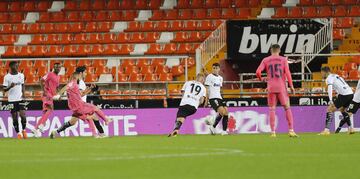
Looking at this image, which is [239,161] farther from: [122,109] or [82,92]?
[122,109]

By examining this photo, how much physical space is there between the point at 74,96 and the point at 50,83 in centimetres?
208

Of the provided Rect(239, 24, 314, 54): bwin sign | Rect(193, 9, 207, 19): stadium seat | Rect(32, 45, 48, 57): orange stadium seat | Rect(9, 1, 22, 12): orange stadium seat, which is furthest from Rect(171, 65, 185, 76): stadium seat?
Rect(9, 1, 22, 12): orange stadium seat

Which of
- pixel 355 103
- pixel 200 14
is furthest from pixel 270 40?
pixel 355 103

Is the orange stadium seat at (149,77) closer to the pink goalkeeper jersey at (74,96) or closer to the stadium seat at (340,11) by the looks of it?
the stadium seat at (340,11)

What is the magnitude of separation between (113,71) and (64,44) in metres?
4.90

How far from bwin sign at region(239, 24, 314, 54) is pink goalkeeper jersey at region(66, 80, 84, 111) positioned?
32.1 feet

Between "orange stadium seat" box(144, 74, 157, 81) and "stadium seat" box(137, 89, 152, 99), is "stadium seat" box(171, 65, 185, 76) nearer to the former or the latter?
"orange stadium seat" box(144, 74, 157, 81)

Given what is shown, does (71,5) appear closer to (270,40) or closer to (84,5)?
(84,5)

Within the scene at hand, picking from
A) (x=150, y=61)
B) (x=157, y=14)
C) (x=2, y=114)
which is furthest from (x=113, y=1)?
(x=2, y=114)

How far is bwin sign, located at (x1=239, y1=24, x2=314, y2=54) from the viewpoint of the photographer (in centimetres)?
3129

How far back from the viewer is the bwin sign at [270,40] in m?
31.3

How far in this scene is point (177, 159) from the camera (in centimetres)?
1244

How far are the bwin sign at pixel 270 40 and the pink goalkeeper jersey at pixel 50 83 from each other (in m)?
8.68

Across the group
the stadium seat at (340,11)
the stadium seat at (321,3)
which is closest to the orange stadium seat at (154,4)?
the stadium seat at (321,3)
